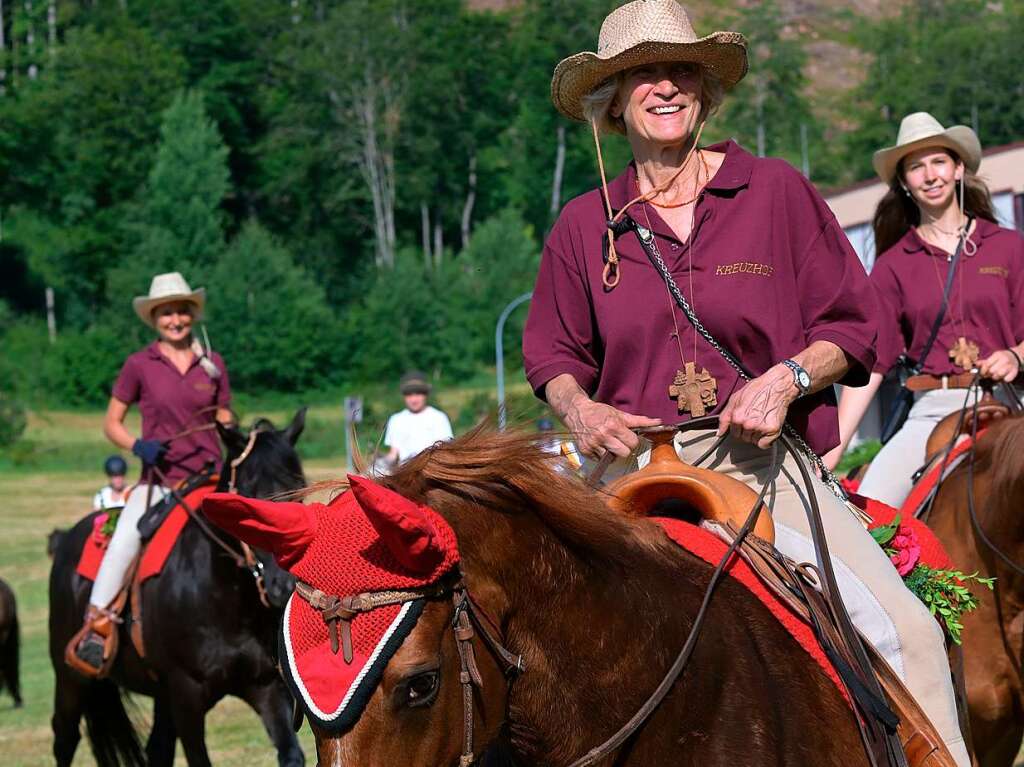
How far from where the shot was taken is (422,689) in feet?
9.32

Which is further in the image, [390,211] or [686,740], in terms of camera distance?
[390,211]

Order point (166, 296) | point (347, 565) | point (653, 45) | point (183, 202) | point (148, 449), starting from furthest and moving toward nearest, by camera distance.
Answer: point (183, 202)
point (166, 296)
point (148, 449)
point (653, 45)
point (347, 565)

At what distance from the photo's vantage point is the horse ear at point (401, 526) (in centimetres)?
276

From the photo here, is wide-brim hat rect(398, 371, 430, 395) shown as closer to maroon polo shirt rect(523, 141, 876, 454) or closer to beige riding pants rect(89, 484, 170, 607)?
beige riding pants rect(89, 484, 170, 607)

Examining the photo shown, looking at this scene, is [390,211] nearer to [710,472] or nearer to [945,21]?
[945,21]

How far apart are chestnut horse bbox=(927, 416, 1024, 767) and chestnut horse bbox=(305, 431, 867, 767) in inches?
130

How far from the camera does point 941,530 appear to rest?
22.4ft

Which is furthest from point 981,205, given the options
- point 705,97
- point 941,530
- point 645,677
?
point 645,677

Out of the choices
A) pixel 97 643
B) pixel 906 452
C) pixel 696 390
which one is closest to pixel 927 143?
pixel 906 452

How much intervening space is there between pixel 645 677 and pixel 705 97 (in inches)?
71.9

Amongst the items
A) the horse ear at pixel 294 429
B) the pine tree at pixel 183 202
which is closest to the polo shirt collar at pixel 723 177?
the horse ear at pixel 294 429

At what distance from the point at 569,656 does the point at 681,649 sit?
30 cm

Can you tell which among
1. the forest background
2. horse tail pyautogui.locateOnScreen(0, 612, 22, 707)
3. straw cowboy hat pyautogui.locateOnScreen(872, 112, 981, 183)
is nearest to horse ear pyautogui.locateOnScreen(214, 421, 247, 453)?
straw cowboy hat pyautogui.locateOnScreen(872, 112, 981, 183)

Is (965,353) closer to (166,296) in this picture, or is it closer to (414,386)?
(166,296)
